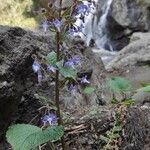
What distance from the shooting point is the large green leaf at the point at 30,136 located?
2.36m

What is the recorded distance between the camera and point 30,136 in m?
2.41

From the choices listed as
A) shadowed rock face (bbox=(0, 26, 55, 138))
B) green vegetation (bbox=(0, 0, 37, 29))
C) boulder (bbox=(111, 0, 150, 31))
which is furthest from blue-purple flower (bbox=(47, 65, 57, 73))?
green vegetation (bbox=(0, 0, 37, 29))

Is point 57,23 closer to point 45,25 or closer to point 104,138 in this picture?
point 45,25

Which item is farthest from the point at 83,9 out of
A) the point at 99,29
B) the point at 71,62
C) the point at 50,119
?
the point at 99,29

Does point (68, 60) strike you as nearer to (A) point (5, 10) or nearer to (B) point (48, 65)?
(B) point (48, 65)

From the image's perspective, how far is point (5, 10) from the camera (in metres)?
18.2

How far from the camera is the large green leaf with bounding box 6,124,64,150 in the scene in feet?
7.73

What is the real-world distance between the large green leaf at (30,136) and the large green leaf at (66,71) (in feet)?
0.91

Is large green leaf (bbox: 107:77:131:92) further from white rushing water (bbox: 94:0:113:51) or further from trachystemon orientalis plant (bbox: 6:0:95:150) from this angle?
white rushing water (bbox: 94:0:113:51)

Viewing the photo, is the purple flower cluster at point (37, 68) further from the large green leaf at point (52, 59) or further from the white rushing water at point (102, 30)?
the white rushing water at point (102, 30)

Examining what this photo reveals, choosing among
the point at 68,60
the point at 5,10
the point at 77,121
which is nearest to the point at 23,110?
the point at 77,121

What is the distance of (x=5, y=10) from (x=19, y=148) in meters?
16.2

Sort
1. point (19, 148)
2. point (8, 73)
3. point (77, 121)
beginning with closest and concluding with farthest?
1. point (19, 148)
2. point (8, 73)
3. point (77, 121)

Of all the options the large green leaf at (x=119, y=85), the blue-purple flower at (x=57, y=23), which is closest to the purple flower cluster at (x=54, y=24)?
the blue-purple flower at (x=57, y=23)
